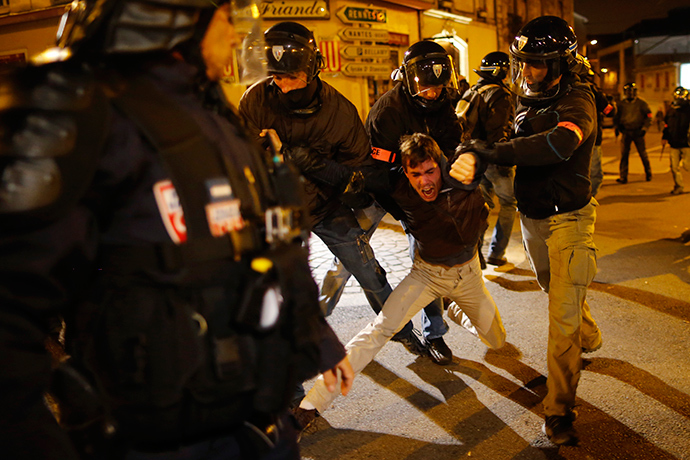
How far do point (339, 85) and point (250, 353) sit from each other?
12.5 m

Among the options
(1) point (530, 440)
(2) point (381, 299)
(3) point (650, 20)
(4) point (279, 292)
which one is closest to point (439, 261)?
(2) point (381, 299)

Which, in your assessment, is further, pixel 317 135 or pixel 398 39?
pixel 398 39

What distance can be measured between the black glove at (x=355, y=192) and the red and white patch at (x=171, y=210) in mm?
2492

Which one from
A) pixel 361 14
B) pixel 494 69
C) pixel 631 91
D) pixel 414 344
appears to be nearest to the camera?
pixel 414 344

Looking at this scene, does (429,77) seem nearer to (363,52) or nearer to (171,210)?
(171,210)

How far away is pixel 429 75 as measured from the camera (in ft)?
13.0

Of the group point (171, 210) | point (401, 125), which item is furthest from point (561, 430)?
point (171, 210)

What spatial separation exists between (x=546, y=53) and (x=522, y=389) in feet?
6.63

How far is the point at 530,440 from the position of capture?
118 inches

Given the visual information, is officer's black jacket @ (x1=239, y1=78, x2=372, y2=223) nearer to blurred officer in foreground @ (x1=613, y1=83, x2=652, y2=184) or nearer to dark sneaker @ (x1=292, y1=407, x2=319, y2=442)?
dark sneaker @ (x1=292, y1=407, x2=319, y2=442)

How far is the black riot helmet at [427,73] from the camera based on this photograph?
397 cm

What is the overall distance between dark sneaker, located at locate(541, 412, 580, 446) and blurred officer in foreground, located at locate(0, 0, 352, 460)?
77.3 inches

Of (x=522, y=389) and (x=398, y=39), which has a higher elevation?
(x=398, y=39)

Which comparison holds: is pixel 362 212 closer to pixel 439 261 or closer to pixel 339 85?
pixel 439 261
